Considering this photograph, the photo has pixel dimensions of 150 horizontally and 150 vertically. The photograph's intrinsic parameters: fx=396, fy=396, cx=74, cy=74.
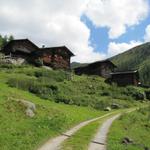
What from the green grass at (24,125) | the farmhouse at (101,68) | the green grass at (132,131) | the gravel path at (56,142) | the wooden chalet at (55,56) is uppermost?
the wooden chalet at (55,56)

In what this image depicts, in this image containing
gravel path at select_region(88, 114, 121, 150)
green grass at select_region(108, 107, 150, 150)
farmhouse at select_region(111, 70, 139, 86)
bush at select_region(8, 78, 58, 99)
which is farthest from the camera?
farmhouse at select_region(111, 70, 139, 86)

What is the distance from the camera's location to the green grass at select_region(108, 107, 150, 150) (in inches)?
1113

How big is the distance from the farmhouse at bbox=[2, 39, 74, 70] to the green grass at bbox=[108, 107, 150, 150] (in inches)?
1844

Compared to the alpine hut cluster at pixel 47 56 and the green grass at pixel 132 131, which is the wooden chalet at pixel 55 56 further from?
the green grass at pixel 132 131

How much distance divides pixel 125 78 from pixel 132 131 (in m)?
60.0

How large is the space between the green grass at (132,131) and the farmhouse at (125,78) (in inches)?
1625

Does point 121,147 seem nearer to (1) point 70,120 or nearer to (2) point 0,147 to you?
(2) point 0,147

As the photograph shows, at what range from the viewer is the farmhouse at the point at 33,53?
97.0 metres


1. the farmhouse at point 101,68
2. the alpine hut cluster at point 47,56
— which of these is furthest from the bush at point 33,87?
the farmhouse at point 101,68

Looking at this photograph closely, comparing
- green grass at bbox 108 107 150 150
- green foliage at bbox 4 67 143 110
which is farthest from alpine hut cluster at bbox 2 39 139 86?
green grass at bbox 108 107 150 150

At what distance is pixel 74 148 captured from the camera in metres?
25.6

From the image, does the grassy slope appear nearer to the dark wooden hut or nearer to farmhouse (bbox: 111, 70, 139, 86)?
farmhouse (bbox: 111, 70, 139, 86)

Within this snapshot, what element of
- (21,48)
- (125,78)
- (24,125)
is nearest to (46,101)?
(24,125)

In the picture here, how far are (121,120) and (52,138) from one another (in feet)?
55.5
